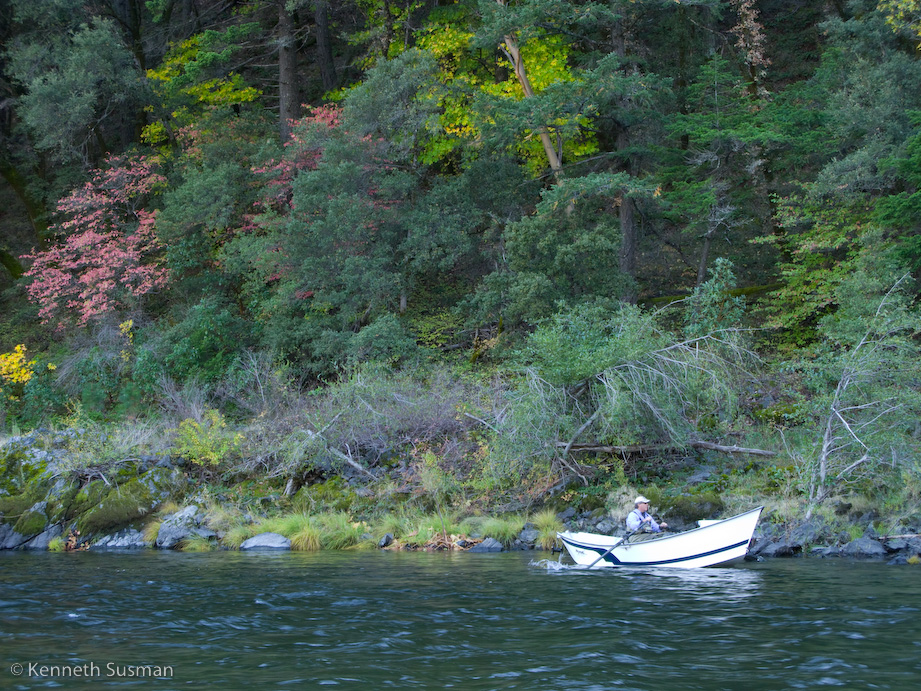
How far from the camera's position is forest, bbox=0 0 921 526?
1536cm

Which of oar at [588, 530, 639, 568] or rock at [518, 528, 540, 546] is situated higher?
oar at [588, 530, 639, 568]

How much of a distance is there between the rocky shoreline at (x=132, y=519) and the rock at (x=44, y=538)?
2 centimetres

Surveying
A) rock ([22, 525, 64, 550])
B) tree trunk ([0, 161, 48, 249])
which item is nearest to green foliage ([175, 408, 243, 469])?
rock ([22, 525, 64, 550])

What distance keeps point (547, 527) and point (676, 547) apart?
3.52 meters

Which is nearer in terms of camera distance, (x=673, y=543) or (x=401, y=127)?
(x=673, y=543)

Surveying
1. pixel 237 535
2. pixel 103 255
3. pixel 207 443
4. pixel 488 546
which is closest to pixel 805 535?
pixel 488 546

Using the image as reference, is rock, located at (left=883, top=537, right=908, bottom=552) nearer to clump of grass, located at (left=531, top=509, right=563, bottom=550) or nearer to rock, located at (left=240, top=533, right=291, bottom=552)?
clump of grass, located at (left=531, top=509, right=563, bottom=550)

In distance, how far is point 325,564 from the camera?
519 inches

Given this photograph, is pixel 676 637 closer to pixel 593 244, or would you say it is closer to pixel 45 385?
pixel 593 244

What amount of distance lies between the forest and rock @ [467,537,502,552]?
129 centimetres

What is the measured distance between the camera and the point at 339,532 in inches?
620

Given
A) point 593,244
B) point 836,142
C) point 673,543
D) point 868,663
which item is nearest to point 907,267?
point 836,142

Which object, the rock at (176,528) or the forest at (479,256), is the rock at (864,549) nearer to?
the forest at (479,256)

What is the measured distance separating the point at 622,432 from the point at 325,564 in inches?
241
